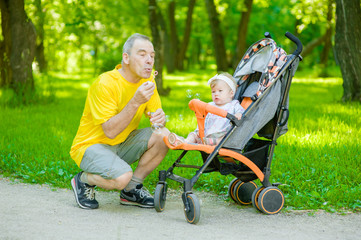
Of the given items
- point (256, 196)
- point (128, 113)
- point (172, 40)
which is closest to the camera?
point (128, 113)

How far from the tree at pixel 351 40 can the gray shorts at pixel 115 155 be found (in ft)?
19.1

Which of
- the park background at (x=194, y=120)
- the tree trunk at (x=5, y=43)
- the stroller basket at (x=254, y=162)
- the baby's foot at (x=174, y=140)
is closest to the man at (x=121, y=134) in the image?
the baby's foot at (x=174, y=140)

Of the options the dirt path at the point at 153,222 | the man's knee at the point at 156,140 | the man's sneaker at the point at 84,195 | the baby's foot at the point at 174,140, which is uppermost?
the baby's foot at the point at 174,140

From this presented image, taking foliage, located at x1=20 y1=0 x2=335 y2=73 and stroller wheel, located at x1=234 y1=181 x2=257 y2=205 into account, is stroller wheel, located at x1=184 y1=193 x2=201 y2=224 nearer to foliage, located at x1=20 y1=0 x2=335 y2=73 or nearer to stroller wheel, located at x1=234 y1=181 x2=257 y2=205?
stroller wheel, located at x1=234 y1=181 x2=257 y2=205

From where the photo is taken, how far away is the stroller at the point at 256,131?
12.6ft

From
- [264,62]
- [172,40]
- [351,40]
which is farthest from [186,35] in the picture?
[264,62]

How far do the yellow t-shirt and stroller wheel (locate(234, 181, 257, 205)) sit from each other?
1.11 m

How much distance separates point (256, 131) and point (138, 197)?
1266 mm

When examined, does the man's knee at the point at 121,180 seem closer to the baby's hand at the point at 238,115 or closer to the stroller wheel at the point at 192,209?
the stroller wheel at the point at 192,209

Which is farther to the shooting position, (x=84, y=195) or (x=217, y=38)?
(x=217, y=38)

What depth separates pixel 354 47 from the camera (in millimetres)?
8844

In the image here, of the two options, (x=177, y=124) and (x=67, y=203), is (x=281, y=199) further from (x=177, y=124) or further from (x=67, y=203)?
(x=177, y=124)

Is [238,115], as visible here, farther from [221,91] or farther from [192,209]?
[192,209]

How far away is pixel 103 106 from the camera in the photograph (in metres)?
4.00
